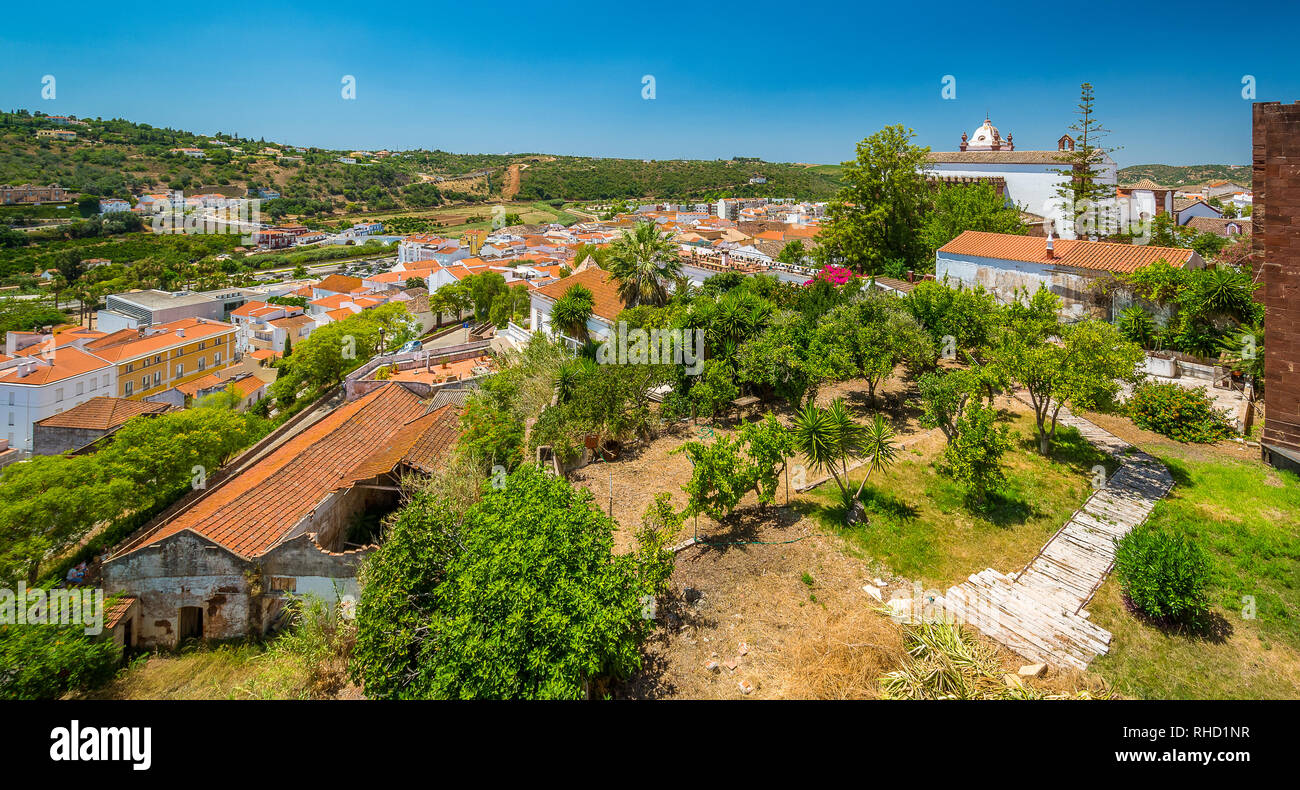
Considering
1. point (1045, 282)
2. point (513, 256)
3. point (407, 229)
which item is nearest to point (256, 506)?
point (1045, 282)

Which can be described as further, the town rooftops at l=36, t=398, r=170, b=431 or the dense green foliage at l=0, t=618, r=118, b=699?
the town rooftops at l=36, t=398, r=170, b=431

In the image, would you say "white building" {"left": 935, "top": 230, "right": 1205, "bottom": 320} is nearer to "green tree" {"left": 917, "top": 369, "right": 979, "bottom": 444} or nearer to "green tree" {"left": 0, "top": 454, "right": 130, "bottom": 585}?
"green tree" {"left": 917, "top": 369, "right": 979, "bottom": 444}

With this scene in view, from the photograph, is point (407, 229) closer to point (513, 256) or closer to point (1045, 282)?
point (513, 256)

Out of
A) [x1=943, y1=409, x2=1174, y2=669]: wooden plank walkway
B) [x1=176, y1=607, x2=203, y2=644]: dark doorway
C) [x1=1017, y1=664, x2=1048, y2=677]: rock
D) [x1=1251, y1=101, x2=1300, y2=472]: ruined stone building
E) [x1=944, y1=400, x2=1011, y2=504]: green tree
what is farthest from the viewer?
[x1=176, y1=607, x2=203, y2=644]: dark doorway

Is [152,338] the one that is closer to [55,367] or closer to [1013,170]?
[55,367]

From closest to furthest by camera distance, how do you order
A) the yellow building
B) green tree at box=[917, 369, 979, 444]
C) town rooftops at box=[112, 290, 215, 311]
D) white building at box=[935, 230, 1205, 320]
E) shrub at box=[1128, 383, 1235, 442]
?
green tree at box=[917, 369, 979, 444]
shrub at box=[1128, 383, 1235, 442]
white building at box=[935, 230, 1205, 320]
the yellow building
town rooftops at box=[112, 290, 215, 311]

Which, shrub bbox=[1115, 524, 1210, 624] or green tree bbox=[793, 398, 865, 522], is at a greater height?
green tree bbox=[793, 398, 865, 522]

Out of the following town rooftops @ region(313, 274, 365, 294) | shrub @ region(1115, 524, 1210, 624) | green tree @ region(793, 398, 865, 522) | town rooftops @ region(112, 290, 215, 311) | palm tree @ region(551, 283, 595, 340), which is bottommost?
shrub @ region(1115, 524, 1210, 624)

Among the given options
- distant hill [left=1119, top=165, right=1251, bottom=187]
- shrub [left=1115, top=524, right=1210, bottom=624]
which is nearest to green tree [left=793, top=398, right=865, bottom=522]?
shrub [left=1115, top=524, right=1210, bottom=624]

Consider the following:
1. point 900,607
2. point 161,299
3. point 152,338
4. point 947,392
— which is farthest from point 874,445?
point 161,299
